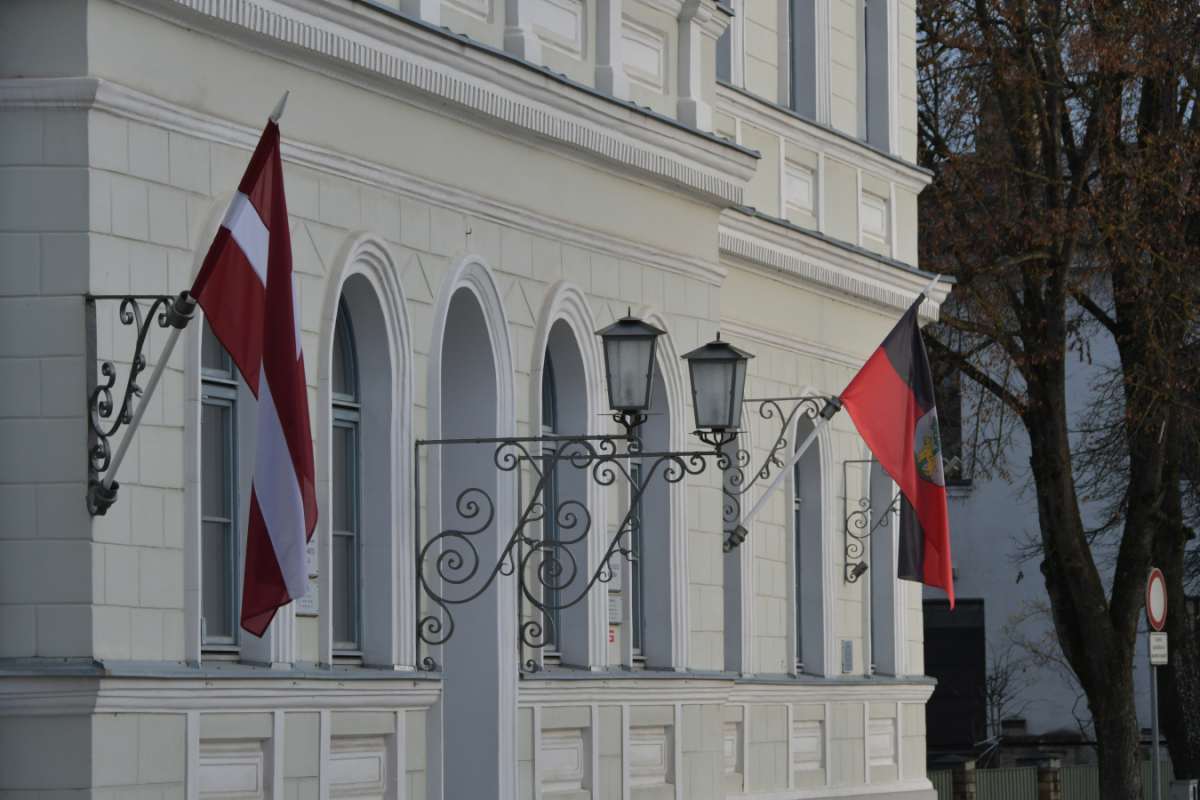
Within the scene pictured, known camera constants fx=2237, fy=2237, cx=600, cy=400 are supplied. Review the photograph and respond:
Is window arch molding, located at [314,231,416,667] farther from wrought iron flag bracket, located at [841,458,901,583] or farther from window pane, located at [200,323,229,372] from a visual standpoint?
wrought iron flag bracket, located at [841,458,901,583]

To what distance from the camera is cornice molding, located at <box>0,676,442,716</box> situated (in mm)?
8781

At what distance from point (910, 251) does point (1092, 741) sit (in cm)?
1837

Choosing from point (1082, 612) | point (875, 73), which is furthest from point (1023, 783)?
point (875, 73)

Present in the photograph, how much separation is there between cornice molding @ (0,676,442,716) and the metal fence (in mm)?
15041

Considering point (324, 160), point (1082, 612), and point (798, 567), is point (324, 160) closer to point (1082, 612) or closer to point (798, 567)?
point (798, 567)

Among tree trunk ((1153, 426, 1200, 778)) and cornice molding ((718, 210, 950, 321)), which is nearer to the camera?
cornice molding ((718, 210, 950, 321))

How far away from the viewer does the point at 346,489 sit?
1128cm

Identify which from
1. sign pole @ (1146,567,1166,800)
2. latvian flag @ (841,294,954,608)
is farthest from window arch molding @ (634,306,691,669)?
sign pole @ (1146,567,1166,800)

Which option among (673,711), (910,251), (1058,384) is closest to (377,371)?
(673,711)

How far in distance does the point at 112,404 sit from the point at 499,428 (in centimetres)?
346

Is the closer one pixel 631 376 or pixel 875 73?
pixel 631 376

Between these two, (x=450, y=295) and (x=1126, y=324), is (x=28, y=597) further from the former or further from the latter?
(x=1126, y=324)

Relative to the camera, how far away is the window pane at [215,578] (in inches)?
396

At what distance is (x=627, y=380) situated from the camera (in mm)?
11359
